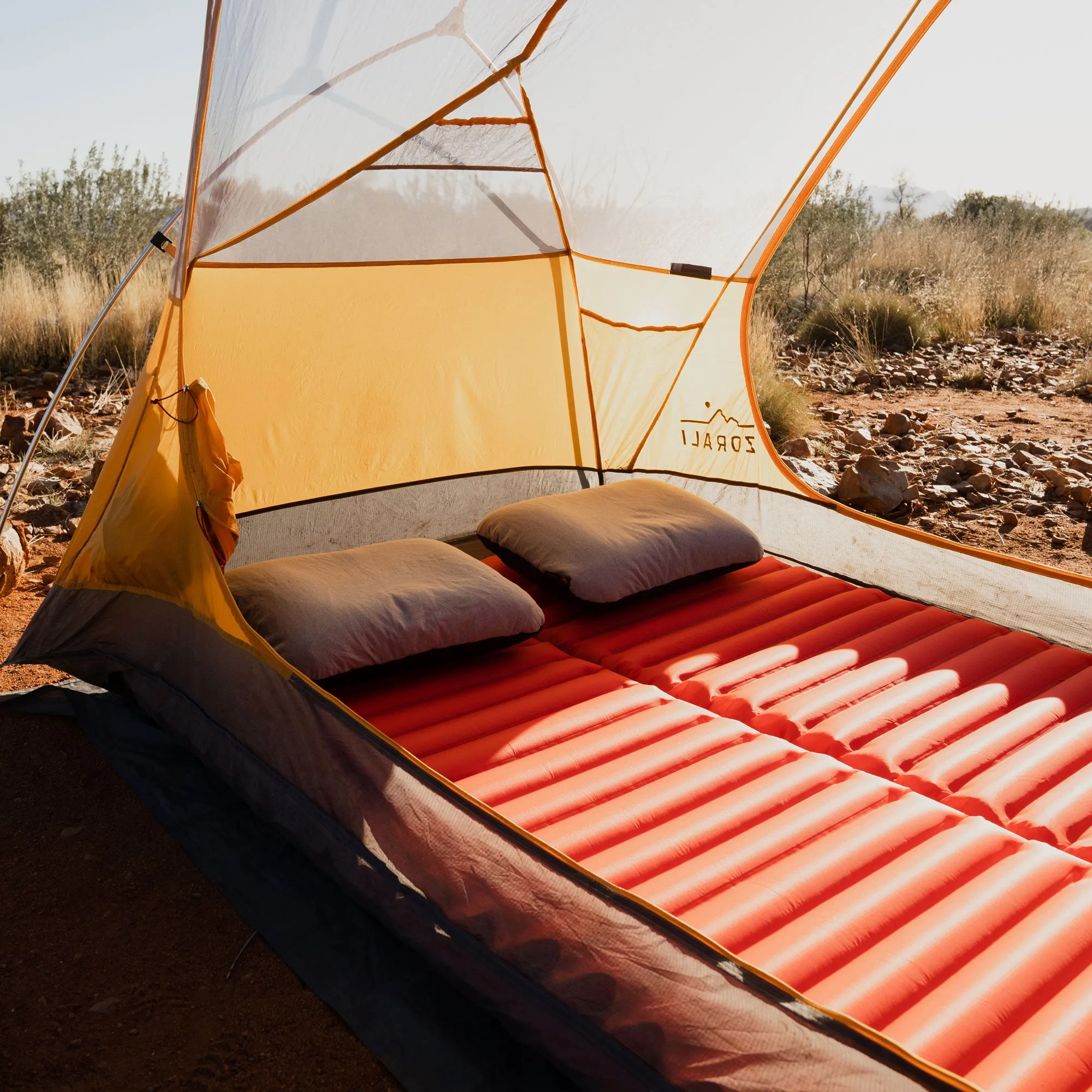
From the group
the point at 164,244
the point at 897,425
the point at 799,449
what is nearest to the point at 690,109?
the point at 164,244

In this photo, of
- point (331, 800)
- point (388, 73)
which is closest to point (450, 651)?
point (331, 800)

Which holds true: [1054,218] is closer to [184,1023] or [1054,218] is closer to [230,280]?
[230,280]

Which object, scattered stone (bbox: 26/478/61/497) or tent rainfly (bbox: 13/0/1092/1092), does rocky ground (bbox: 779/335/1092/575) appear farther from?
scattered stone (bbox: 26/478/61/497)

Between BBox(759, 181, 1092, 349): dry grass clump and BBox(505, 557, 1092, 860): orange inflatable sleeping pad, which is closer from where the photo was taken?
Result: BBox(505, 557, 1092, 860): orange inflatable sleeping pad

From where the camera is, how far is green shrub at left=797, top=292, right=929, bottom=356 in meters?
7.34

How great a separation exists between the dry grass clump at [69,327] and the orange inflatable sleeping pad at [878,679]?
162 inches

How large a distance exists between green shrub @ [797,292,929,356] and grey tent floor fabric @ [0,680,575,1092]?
5.94 metres

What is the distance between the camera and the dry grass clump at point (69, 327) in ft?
20.1

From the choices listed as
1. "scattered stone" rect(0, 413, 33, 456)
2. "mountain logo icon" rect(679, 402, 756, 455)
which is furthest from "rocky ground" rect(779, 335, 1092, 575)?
"scattered stone" rect(0, 413, 33, 456)

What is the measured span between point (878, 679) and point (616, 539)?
798 millimetres

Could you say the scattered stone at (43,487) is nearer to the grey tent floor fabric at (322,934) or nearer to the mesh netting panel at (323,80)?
the grey tent floor fabric at (322,934)

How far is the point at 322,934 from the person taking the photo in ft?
6.37

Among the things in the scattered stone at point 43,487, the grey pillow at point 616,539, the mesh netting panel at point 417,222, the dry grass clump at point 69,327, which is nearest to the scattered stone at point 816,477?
the grey pillow at point 616,539

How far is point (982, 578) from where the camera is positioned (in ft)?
9.14
